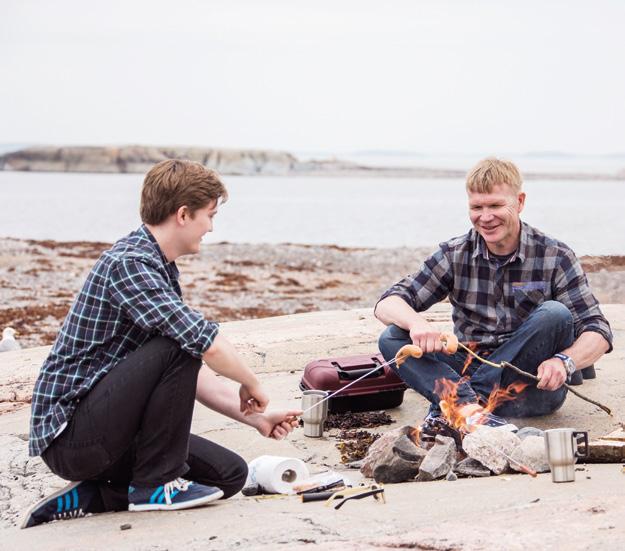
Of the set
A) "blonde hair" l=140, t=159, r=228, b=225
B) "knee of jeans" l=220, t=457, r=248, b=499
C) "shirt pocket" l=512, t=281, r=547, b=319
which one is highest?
"blonde hair" l=140, t=159, r=228, b=225

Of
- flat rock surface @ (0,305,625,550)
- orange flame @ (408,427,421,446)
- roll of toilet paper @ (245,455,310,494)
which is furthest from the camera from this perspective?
orange flame @ (408,427,421,446)

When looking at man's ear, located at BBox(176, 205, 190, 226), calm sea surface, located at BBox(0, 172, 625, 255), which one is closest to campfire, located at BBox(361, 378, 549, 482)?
man's ear, located at BBox(176, 205, 190, 226)

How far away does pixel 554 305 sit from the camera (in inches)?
198

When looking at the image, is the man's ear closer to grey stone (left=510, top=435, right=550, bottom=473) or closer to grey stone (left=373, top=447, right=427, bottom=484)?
grey stone (left=373, top=447, right=427, bottom=484)

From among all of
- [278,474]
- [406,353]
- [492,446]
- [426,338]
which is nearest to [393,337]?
[406,353]

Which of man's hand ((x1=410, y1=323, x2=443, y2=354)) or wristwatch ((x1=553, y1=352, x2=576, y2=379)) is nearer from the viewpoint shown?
wristwatch ((x1=553, y1=352, x2=576, y2=379))

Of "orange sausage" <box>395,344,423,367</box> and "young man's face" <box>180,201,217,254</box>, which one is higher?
"young man's face" <box>180,201,217,254</box>

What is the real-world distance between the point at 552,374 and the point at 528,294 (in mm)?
547

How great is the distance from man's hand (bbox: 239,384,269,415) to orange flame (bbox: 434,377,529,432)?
1.30 metres

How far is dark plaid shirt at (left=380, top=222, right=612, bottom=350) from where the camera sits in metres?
5.18

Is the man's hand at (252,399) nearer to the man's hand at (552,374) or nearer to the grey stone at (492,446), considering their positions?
the grey stone at (492,446)

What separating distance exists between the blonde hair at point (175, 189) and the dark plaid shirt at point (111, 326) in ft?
0.37

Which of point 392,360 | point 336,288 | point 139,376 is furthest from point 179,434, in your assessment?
point 336,288

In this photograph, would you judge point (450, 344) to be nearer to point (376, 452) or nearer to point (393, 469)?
point (376, 452)
